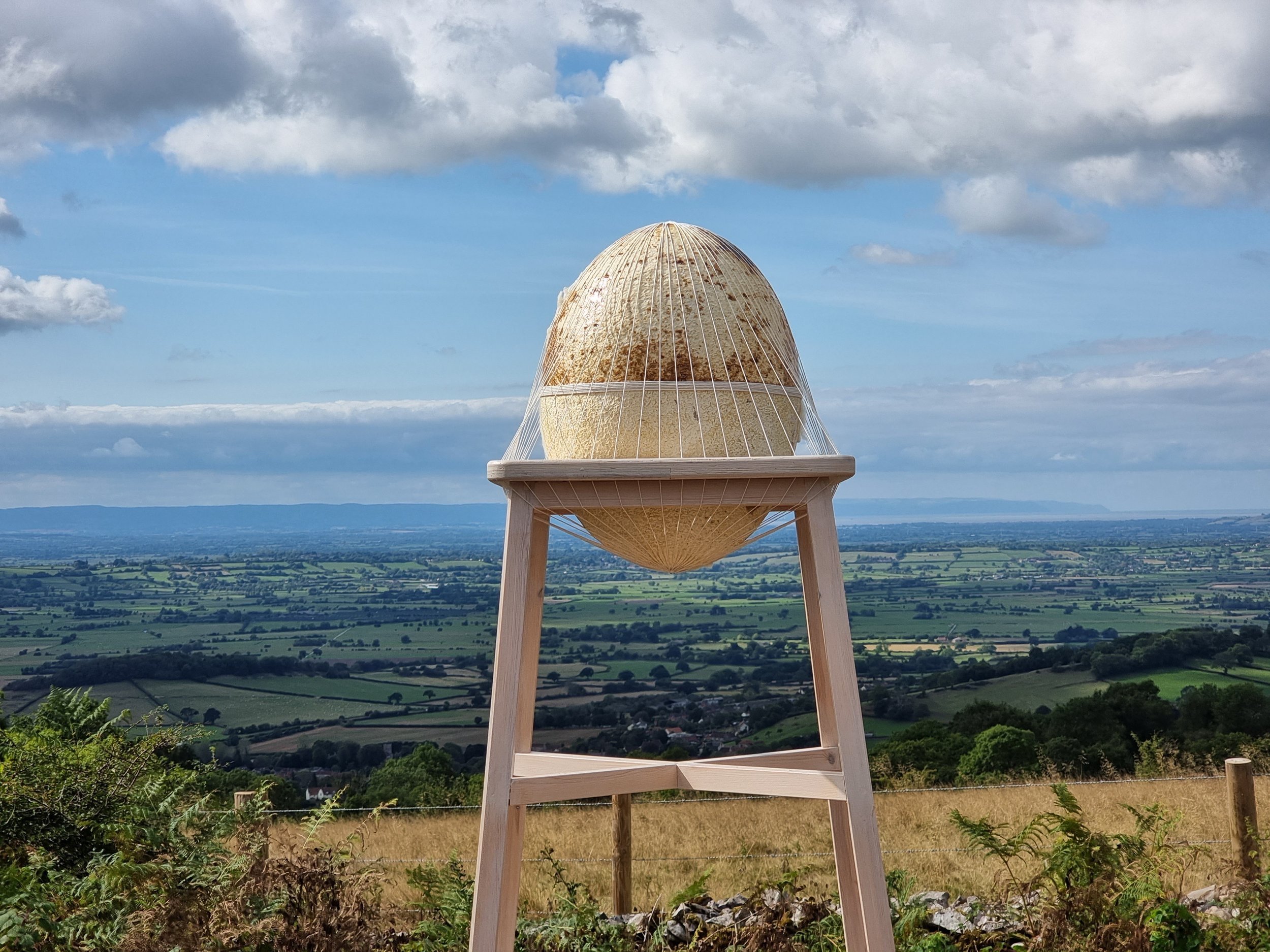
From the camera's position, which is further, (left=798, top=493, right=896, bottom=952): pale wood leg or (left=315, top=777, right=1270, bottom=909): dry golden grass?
(left=315, top=777, right=1270, bottom=909): dry golden grass

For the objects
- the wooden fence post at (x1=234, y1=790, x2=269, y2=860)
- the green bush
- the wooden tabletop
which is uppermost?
the wooden tabletop

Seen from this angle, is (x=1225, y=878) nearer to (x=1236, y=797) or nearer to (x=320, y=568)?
(x=1236, y=797)

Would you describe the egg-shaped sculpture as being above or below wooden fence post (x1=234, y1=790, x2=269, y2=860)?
above

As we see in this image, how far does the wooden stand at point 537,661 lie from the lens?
246 inches

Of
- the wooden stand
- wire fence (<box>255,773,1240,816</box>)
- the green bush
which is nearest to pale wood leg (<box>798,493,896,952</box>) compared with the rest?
the wooden stand

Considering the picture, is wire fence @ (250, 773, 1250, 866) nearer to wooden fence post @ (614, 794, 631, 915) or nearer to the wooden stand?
wooden fence post @ (614, 794, 631, 915)

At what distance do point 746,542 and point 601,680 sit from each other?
4162 cm

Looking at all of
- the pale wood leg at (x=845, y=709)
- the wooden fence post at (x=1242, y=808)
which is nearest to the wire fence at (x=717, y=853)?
the wooden fence post at (x=1242, y=808)

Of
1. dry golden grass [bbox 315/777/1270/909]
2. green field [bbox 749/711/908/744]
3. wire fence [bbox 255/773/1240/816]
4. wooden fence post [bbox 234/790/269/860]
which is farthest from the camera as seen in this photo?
green field [bbox 749/711/908/744]

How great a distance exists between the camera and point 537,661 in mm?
6316

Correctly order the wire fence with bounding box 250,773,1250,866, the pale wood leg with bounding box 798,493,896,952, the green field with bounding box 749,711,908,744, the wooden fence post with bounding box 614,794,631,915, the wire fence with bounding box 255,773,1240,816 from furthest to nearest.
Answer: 1. the green field with bounding box 749,711,908,744
2. the wire fence with bounding box 255,773,1240,816
3. the wire fence with bounding box 250,773,1250,866
4. the wooden fence post with bounding box 614,794,631,915
5. the pale wood leg with bounding box 798,493,896,952

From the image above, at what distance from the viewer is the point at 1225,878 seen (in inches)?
388

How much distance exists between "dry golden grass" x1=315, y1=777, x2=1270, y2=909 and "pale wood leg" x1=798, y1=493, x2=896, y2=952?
10.1 ft

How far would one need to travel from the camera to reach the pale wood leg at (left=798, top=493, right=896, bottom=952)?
244 inches
